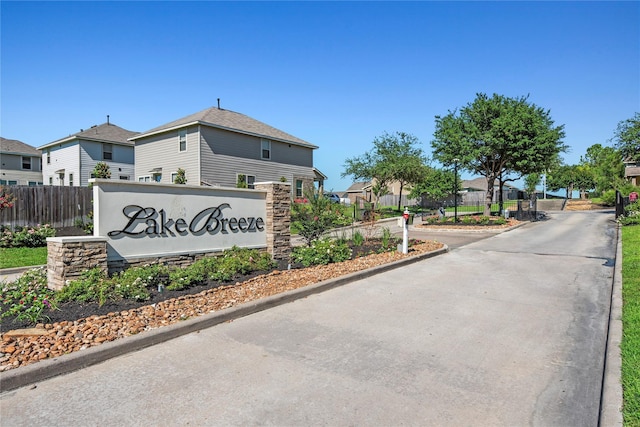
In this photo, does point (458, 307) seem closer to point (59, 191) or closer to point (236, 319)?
point (236, 319)

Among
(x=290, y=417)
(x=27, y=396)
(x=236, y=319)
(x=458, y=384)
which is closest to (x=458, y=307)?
(x=458, y=384)

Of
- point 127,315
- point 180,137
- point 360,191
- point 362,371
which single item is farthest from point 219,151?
point 360,191

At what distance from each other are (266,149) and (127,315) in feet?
72.9

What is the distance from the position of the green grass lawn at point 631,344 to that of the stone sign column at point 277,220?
647 centimetres

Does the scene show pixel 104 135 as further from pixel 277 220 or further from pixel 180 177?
pixel 277 220

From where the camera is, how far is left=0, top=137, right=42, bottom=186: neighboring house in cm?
3322

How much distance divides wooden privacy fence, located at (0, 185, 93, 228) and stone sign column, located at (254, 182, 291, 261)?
411 inches

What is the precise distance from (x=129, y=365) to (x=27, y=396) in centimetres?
84

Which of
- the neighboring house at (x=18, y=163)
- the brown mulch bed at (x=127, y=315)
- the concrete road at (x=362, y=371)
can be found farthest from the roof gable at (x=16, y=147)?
the concrete road at (x=362, y=371)

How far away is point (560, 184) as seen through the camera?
5809cm

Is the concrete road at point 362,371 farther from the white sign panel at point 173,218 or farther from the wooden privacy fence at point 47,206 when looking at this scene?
the wooden privacy fence at point 47,206

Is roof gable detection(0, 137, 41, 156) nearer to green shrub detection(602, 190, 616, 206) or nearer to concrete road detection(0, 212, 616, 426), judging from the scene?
concrete road detection(0, 212, 616, 426)

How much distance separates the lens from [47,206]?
592 inches

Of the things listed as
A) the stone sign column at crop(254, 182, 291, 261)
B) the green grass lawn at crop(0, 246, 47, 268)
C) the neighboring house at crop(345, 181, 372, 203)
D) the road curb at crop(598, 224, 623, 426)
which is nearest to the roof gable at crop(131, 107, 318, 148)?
the green grass lawn at crop(0, 246, 47, 268)
